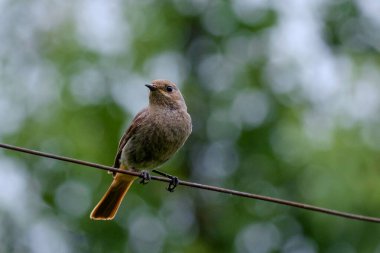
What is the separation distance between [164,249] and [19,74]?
3466 mm

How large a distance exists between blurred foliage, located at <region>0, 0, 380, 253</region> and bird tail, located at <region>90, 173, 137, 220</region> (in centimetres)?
389

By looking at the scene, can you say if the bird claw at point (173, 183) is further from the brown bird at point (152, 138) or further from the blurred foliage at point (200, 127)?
the blurred foliage at point (200, 127)

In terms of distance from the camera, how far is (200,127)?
14.4 meters

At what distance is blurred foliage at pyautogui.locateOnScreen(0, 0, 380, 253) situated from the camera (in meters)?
12.0

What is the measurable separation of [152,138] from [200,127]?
690 centimetres

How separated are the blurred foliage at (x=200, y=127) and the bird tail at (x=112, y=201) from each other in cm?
389

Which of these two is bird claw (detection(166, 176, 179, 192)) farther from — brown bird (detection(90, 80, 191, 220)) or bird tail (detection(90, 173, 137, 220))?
bird tail (detection(90, 173, 137, 220))

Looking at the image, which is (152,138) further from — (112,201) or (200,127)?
(200,127)

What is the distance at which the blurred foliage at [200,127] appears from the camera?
39.4 feet

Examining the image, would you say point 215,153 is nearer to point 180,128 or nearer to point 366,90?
point 366,90

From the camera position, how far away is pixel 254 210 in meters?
13.6

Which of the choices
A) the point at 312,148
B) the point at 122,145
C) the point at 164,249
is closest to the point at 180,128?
the point at 122,145

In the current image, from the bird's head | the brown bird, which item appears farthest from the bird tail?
the bird's head

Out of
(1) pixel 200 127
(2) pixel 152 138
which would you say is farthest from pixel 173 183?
(1) pixel 200 127
